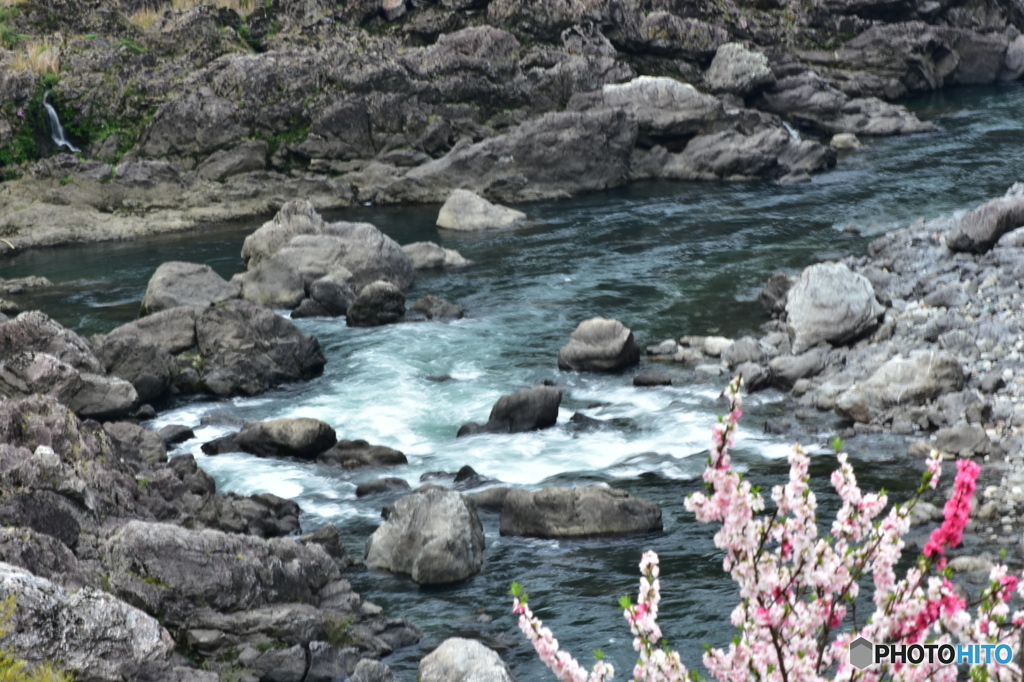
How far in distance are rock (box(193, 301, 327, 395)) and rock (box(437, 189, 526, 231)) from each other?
1261cm

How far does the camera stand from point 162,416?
18.7 meters

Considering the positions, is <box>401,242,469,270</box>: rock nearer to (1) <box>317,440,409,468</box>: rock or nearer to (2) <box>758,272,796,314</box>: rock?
(2) <box>758,272,796,314</box>: rock

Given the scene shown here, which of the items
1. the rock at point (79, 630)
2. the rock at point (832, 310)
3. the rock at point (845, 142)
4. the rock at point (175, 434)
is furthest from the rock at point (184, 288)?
the rock at point (845, 142)

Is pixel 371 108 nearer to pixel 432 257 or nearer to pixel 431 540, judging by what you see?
pixel 432 257

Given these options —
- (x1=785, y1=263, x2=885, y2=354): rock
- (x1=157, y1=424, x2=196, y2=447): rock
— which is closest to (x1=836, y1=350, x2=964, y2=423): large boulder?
(x1=785, y1=263, x2=885, y2=354): rock

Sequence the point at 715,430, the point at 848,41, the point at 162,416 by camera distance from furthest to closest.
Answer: the point at 848,41 < the point at 162,416 < the point at 715,430

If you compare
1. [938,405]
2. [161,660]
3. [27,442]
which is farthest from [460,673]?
[938,405]

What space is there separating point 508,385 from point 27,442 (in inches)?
350

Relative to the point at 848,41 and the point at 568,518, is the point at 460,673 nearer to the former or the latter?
the point at 568,518

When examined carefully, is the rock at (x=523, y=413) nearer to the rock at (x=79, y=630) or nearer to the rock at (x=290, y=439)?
the rock at (x=290, y=439)

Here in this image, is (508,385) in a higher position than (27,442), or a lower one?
lower

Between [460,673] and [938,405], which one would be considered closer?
[460,673]

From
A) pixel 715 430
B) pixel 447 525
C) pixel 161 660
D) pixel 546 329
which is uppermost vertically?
pixel 715 430

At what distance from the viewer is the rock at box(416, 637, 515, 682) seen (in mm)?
8992
